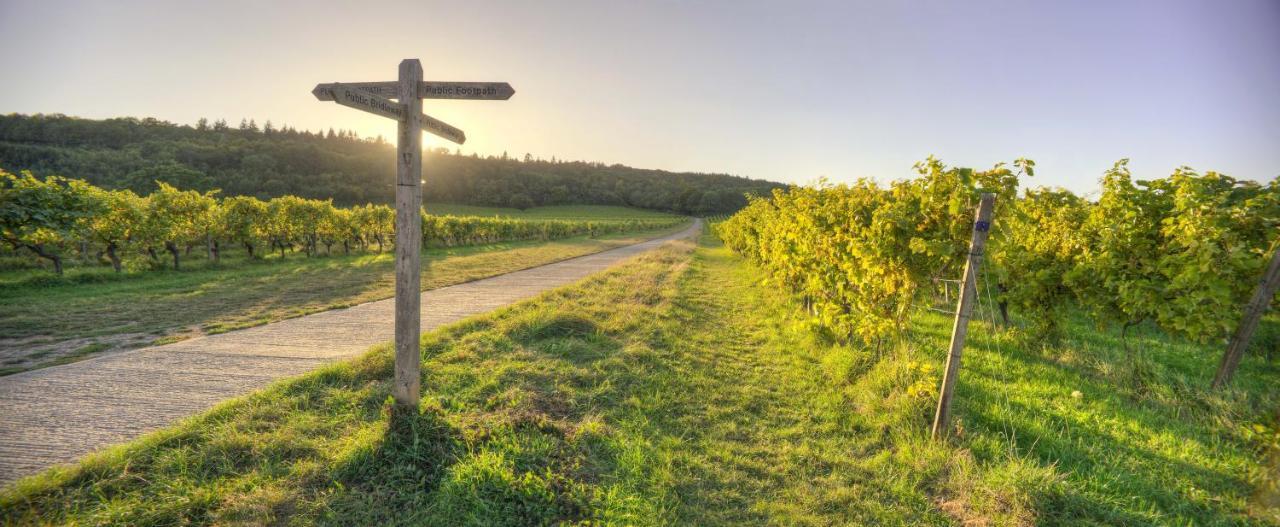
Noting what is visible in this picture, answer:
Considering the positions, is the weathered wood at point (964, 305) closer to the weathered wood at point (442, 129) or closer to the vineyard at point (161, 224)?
the weathered wood at point (442, 129)

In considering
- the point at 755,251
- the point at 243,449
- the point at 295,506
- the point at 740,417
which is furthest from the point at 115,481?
the point at 755,251

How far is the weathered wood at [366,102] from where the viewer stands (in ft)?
10.1

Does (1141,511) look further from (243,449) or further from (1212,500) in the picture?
(243,449)

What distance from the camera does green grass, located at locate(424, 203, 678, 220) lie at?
66.6m

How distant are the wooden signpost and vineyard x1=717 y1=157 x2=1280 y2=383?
14.4 ft

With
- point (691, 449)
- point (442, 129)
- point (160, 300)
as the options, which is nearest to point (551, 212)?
point (160, 300)

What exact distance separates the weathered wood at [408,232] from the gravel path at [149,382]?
1.94 m

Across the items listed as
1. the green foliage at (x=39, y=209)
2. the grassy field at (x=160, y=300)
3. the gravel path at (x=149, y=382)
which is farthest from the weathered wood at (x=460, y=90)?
the green foliage at (x=39, y=209)

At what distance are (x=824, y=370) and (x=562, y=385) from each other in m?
3.44

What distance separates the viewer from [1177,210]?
17.1 feet

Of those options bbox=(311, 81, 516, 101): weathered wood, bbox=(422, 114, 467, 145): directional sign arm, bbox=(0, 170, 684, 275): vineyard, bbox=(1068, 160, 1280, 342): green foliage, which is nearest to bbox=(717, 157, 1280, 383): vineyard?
bbox=(1068, 160, 1280, 342): green foliage

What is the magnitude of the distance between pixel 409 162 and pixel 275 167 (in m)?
84.9

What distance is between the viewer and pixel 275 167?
66.9m

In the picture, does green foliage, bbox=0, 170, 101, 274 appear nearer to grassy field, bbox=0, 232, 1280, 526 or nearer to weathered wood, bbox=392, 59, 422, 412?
grassy field, bbox=0, 232, 1280, 526
